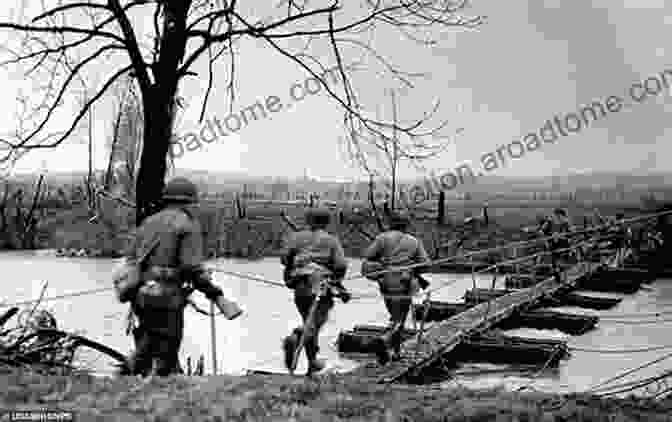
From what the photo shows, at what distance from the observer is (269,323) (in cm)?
1770

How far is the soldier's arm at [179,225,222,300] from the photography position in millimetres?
5812

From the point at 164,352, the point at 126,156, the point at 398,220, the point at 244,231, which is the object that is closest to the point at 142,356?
the point at 164,352

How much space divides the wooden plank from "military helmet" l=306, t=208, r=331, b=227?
2.02 metres

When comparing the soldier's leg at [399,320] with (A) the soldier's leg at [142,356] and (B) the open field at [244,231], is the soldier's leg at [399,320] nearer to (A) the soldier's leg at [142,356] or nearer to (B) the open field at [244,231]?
(A) the soldier's leg at [142,356]

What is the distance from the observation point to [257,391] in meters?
5.30

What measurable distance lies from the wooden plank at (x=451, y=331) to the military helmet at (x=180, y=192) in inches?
139

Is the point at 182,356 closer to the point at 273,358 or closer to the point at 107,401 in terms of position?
the point at 273,358

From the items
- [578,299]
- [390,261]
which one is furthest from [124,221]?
[390,261]

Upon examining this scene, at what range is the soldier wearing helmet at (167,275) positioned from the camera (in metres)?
5.80

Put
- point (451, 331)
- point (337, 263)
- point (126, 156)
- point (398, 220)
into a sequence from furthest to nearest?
point (126, 156)
point (451, 331)
point (398, 220)
point (337, 263)

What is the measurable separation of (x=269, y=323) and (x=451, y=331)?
6.39 m

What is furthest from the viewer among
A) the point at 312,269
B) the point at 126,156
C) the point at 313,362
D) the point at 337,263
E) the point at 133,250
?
the point at 126,156

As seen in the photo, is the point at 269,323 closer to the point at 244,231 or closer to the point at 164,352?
the point at 164,352

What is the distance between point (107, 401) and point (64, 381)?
0.74 meters
